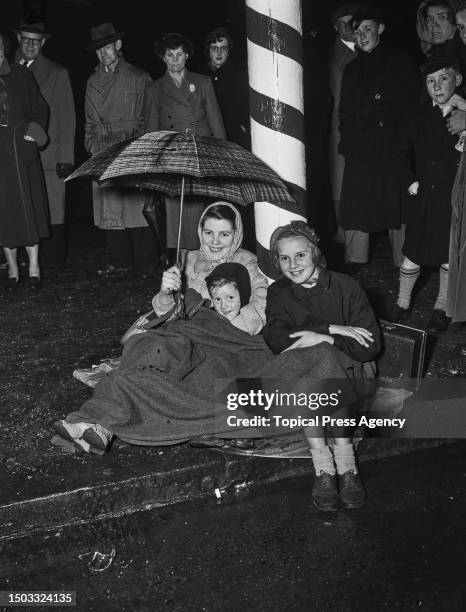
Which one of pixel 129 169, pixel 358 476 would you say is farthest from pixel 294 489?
pixel 129 169

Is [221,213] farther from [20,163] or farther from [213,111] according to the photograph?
[20,163]

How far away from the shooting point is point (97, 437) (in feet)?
16.5

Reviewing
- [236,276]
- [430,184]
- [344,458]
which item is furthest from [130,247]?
[344,458]

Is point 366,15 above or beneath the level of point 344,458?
above

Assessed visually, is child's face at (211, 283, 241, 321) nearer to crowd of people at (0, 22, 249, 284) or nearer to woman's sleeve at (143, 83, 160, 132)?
crowd of people at (0, 22, 249, 284)

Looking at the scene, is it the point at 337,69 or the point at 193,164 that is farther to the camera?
the point at 337,69

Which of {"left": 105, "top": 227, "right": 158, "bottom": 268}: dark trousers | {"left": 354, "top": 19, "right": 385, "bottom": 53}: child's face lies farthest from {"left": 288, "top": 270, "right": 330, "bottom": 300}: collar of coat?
{"left": 105, "top": 227, "right": 158, "bottom": 268}: dark trousers

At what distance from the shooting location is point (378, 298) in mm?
7719

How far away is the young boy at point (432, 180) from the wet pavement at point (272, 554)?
2.22 m

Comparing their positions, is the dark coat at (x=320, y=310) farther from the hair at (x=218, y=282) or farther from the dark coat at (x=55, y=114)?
the dark coat at (x=55, y=114)

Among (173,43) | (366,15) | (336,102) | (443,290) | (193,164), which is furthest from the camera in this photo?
(336,102)

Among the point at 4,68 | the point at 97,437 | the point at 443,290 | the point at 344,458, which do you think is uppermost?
the point at 4,68

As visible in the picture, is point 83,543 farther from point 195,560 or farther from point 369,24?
point 369,24

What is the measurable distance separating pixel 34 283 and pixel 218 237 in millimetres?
3109
